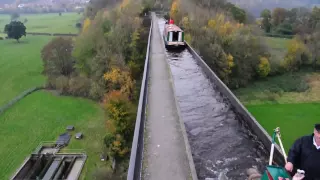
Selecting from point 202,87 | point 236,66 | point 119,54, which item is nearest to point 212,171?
point 202,87

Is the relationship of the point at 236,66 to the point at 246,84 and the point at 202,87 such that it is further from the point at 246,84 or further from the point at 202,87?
the point at 202,87

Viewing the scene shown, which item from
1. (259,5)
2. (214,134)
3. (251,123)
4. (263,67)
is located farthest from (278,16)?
(259,5)

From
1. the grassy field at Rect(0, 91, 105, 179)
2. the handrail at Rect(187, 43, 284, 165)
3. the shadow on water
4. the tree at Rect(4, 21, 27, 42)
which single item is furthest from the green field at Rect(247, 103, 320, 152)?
the tree at Rect(4, 21, 27, 42)

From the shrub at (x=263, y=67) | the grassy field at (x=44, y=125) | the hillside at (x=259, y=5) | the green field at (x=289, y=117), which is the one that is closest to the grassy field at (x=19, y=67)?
the grassy field at (x=44, y=125)

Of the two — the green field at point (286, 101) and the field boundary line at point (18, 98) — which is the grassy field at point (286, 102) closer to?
the green field at point (286, 101)

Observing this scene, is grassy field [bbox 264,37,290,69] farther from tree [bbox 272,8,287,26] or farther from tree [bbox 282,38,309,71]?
tree [bbox 272,8,287,26]

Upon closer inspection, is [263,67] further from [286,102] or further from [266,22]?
[266,22]
